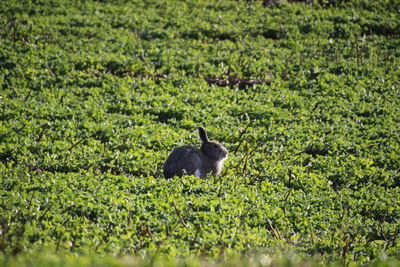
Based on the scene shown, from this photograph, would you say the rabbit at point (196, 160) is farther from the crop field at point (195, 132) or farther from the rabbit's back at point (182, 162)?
the crop field at point (195, 132)

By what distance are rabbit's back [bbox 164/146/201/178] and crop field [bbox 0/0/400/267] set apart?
41 cm

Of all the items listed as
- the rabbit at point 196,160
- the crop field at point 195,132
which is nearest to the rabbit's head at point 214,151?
the rabbit at point 196,160

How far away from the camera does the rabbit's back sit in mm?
10188

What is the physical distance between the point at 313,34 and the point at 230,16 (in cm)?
379

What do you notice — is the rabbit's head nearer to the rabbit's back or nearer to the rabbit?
the rabbit

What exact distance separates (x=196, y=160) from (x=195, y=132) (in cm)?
234

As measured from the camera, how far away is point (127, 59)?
17172 millimetres

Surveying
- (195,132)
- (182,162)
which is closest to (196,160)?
(182,162)

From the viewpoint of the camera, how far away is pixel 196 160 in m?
10.4

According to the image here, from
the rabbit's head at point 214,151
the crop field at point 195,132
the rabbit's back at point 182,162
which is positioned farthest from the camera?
the rabbit's head at point 214,151

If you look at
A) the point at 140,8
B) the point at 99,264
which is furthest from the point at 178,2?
the point at 99,264

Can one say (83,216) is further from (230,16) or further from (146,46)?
(230,16)

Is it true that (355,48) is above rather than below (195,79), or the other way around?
above

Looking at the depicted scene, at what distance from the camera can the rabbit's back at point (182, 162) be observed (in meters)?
10.2
